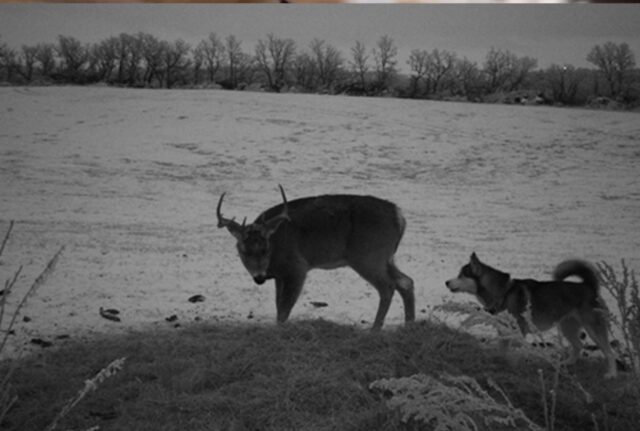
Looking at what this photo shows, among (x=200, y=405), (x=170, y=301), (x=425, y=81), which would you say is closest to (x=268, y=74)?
(x=425, y=81)

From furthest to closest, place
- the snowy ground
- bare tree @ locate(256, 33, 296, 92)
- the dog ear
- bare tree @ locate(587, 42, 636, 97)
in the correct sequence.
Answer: bare tree @ locate(256, 33, 296, 92)
bare tree @ locate(587, 42, 636, 97)
the snowy ground
the dog ear

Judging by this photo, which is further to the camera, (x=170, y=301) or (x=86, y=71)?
(x=86, y=71)

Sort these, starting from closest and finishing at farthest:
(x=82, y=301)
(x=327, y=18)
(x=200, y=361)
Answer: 1. (x=200, y=361)
2. (x=82, y=301)
3. (x=327, y=18)

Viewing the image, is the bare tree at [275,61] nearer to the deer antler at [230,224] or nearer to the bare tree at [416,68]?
the bare tree at [416,68]

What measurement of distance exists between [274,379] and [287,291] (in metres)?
0.87

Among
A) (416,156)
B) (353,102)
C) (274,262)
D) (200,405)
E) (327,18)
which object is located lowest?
(200,405)

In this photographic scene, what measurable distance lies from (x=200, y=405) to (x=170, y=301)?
38.8 inches

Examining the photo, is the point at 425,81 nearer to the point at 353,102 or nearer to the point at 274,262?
the point at 353,102

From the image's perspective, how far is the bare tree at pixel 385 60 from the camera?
148 inches

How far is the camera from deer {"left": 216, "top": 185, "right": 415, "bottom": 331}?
363 centimetres

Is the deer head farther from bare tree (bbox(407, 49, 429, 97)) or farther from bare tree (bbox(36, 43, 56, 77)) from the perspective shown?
bare tree (bbox(36, 43, 56, 77))

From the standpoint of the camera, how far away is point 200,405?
8.85 ft

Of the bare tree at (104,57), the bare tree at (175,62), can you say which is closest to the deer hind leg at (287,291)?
the bare tree at (175,62)

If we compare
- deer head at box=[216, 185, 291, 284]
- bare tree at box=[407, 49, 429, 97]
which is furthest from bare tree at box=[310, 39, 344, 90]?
deer head at box=[216, 185, 291, 284]
